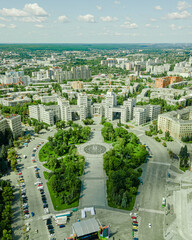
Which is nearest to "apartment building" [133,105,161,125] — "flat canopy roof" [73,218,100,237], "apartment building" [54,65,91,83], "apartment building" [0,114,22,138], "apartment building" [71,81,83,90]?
"apartment building" [0,114,22,138]

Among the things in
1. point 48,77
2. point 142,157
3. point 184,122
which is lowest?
point 142,157

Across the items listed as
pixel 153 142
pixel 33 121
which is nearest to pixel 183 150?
pixel 153 142

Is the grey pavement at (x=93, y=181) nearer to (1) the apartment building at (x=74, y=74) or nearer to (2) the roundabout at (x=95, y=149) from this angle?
(2) the roundabout at (x=95, y=149)

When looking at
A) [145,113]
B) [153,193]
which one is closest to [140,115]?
[145,113]

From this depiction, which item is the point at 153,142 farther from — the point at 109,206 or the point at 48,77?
the point at 48,77

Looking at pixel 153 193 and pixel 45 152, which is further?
pixel 45 152

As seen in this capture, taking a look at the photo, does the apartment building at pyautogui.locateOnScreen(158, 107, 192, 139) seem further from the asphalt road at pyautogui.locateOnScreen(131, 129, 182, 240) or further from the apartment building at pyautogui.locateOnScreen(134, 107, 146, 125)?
the apartment building at pyautogui.locateOnScreen(134, 107, 146, 125)

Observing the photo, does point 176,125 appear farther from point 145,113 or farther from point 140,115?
point 145,113
